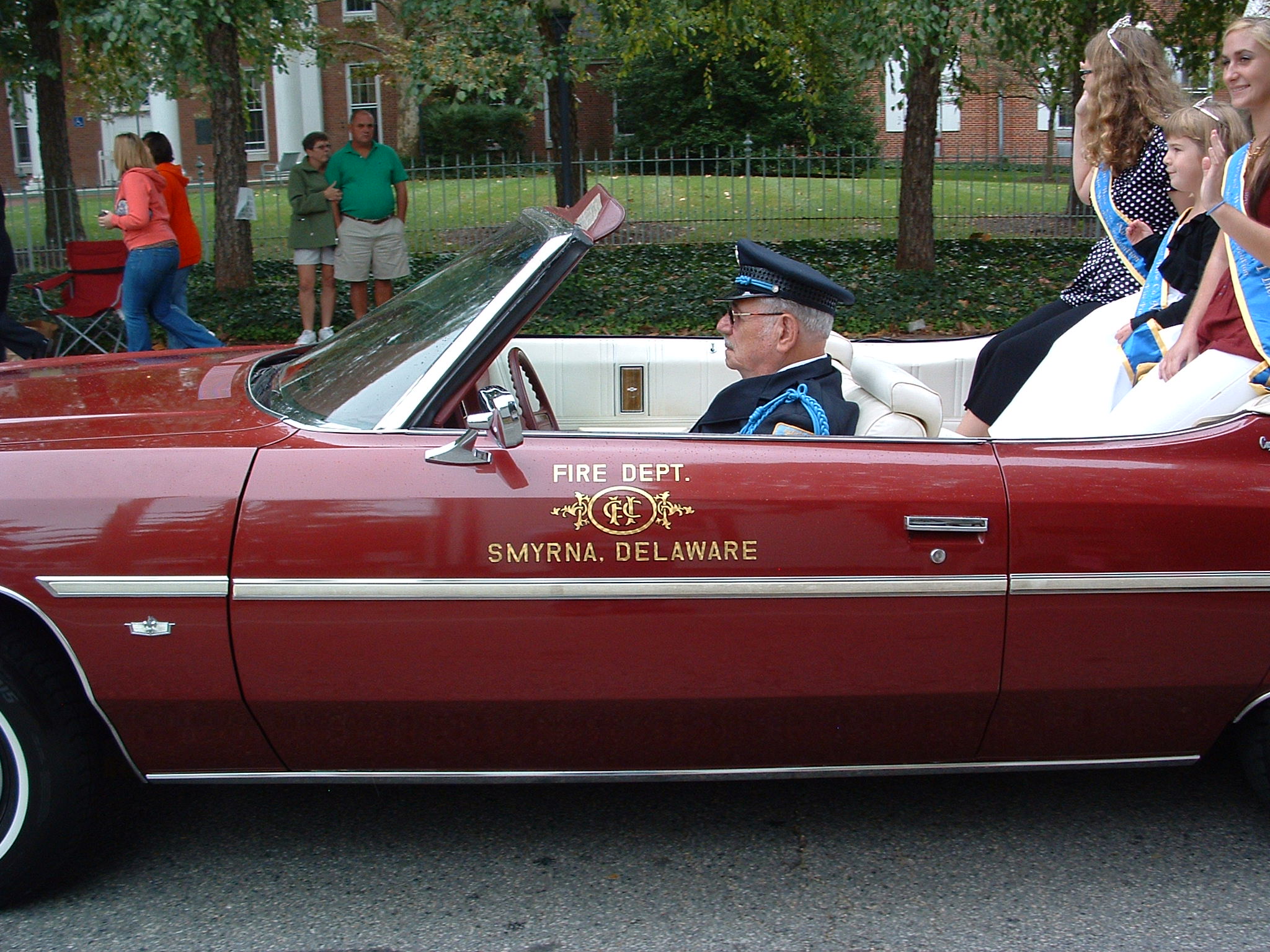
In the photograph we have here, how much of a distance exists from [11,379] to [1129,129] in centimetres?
347

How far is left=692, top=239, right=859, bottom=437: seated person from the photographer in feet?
10.0

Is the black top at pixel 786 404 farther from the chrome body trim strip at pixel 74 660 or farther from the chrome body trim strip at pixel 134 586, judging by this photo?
the chrome body trim strip at pixel 74 660

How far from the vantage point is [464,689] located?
254 cm

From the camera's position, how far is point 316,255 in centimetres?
915

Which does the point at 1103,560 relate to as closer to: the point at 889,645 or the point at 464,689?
the point at 889,645

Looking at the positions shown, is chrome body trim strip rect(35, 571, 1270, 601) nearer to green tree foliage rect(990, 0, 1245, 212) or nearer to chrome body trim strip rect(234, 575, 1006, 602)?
chrome body trim strip rect(234, 575, 1006, 602)

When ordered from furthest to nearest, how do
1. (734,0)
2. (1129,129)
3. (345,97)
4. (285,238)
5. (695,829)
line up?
(345,97), (285,238), (734,0), (1129,129), (695,829)

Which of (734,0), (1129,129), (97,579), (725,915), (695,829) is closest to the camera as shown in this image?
(97,579)

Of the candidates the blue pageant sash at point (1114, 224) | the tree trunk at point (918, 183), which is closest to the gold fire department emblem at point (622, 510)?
the blue pageant sash at point (1114, 224)

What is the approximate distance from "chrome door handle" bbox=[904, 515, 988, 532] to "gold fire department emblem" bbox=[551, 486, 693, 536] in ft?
1.50

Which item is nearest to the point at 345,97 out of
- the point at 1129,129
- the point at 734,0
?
the point at 734,0

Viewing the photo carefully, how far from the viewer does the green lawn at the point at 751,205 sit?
1378 cm

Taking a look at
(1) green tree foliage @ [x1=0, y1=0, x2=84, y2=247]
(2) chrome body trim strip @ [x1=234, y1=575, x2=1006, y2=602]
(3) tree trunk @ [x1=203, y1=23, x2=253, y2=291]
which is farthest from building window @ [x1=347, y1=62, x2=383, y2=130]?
(2) chrome body trim strip @ [x1=234, y1=575, x2=1006, y2=602]

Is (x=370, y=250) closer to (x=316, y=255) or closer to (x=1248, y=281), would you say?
(x=316, y=255)
